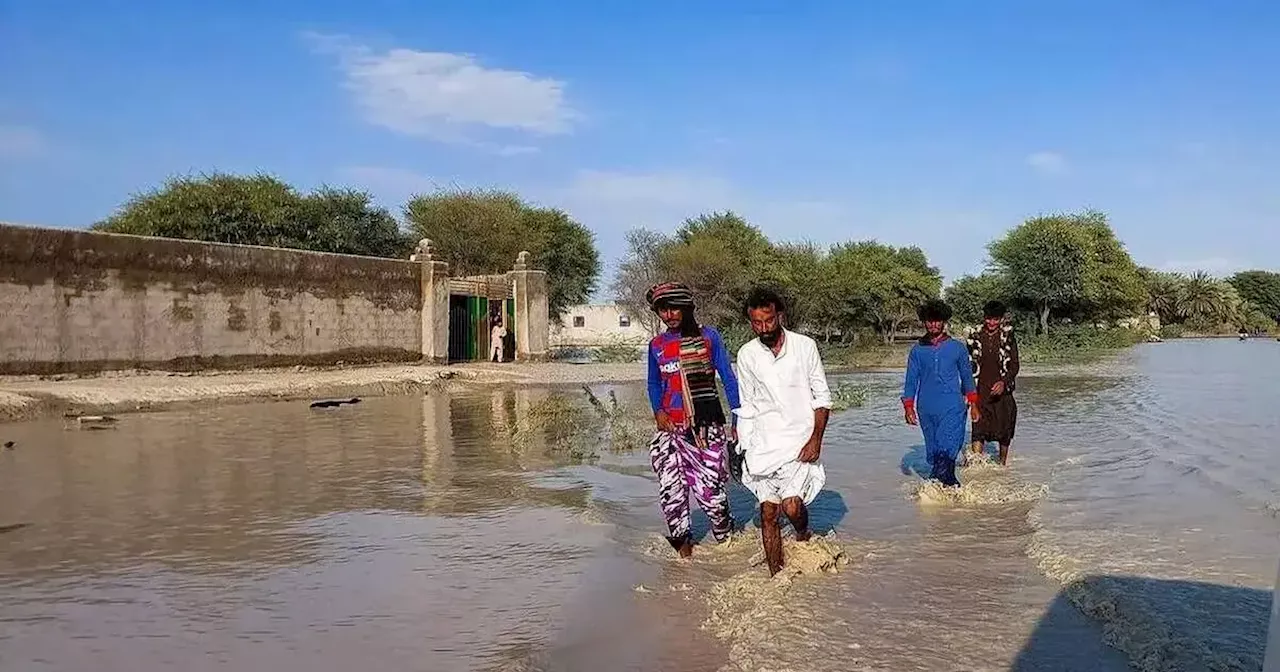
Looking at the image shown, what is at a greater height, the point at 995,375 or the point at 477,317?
the point at 477,317

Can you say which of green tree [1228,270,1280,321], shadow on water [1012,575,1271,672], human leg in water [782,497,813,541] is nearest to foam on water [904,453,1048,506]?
shadow on water [1012,575,1271,672]

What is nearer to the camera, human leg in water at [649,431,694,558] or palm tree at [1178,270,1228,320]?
human leg in water at [649,431,694,558]

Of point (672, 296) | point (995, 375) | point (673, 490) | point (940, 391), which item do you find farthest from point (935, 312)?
point (673, 490)

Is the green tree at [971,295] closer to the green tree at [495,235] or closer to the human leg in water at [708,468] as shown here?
the green tree at [495,235]

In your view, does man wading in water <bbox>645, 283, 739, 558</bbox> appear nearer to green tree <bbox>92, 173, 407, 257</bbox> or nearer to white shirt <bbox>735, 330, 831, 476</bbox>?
white shirt <bbox>735, 330, 831, 476</bbox>

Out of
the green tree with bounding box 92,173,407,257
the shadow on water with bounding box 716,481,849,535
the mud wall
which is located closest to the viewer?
the shadow on water with bounding box 716,481,849,535

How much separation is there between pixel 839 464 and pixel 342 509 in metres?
5.16

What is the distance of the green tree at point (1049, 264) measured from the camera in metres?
48.7

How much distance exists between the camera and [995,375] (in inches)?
384

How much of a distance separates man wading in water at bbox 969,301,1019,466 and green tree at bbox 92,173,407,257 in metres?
29.4

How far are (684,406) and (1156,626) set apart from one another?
2.75 m

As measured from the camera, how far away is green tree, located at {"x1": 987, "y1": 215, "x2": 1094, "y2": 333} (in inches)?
1917

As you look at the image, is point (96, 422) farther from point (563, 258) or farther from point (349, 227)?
point (563, 258)

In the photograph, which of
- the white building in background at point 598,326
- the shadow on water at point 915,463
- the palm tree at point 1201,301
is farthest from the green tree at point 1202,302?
the shadow on water at point 915,463
